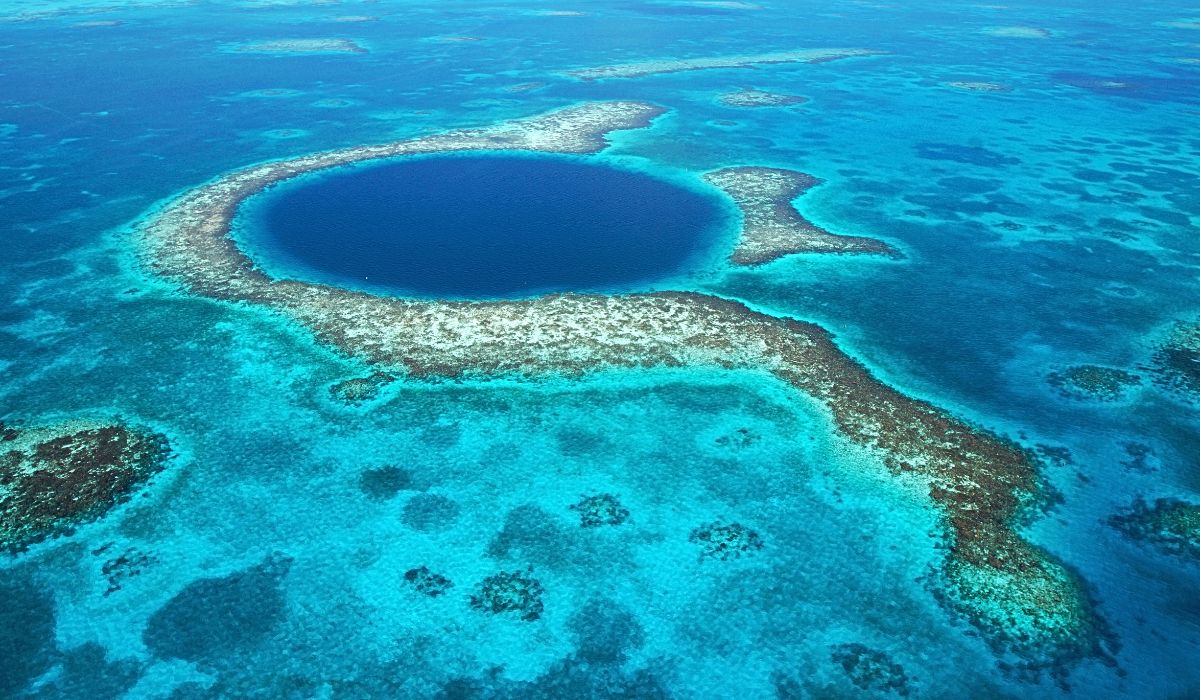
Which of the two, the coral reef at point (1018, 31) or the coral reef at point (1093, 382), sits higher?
the coral reef at point (1018, 31)

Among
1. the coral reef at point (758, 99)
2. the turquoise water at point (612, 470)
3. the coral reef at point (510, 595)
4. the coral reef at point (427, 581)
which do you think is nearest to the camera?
the turquoise water at point (612, 470)

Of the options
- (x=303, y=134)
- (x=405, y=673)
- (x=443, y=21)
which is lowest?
(x=405, y=673)

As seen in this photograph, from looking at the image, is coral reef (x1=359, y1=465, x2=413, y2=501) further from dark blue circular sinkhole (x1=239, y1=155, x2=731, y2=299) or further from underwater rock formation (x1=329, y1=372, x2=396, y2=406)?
dark blue circular sinkhole (x1=239, y1=155, x2=731, y2=299)

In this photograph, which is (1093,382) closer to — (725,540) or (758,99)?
(725,540)

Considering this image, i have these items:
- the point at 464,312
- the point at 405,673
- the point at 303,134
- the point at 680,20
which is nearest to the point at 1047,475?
the point at 405,673

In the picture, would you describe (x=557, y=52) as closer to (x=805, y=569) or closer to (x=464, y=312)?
(x=464, y=312)

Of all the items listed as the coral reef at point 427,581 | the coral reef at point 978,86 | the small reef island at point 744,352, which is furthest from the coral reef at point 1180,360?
the coral reef at point 978,86

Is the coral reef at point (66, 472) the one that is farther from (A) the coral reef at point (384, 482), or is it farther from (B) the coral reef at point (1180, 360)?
(B) the coral reef at point (1180, 360)

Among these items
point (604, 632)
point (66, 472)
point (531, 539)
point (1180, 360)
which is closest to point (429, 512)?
point (531, 539)
